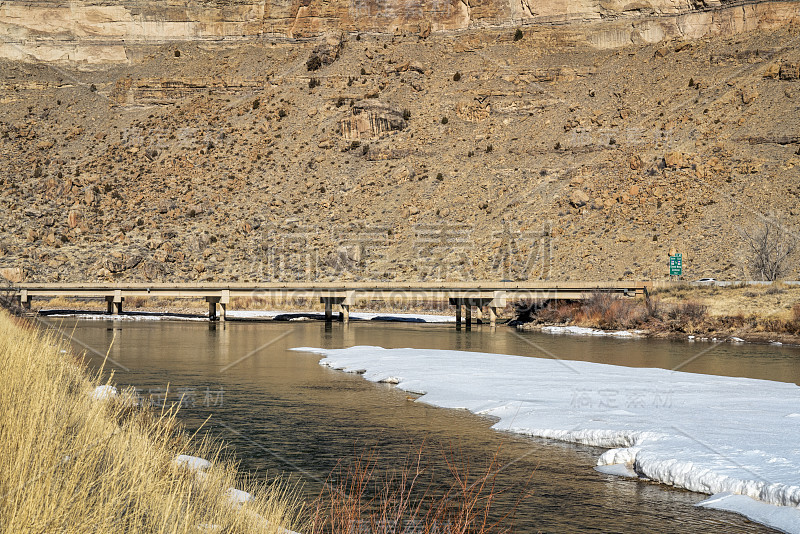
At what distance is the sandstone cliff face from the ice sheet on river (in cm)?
8185

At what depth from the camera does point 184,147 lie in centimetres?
9050

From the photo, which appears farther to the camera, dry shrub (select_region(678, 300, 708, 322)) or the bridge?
the bridge

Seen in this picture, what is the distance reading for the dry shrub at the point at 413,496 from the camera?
8695 mm

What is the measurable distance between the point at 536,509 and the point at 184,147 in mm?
86937

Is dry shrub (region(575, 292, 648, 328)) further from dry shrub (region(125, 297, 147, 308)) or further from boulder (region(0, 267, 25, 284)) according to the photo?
boulder (region(0, 267, 25, 284))

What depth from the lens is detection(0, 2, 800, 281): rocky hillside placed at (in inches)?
2650

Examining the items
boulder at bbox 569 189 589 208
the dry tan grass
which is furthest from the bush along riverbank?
boulder at bbox 569 189 589 208

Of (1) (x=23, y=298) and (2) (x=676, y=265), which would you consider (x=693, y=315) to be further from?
(1) (x=23, y=298)

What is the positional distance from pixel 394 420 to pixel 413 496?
5.44 m

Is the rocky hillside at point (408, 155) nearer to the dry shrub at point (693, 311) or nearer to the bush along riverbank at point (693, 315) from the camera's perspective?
the bush along riverbank at point (693, 315)

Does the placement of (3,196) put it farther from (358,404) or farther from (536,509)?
(536,509)

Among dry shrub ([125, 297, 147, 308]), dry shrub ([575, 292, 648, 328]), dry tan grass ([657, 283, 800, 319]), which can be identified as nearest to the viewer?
dry tan grass ([657, 283, 800, 319])

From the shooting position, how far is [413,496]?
10.3 metres

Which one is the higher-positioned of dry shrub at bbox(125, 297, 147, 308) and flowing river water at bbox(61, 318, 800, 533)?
dry shrub at bbox(125, 297, 147, 308)
